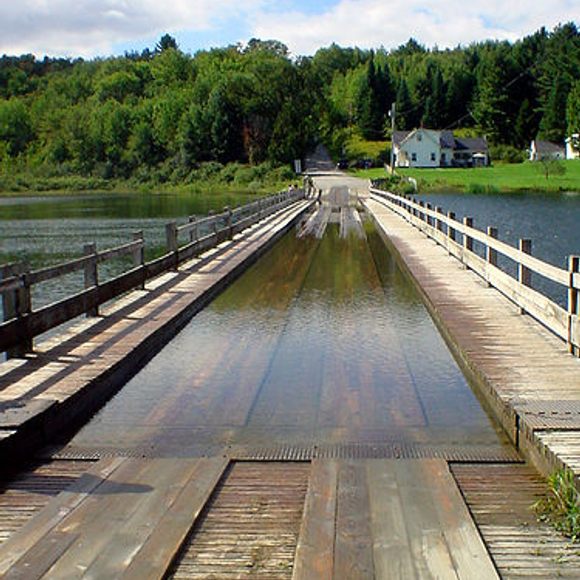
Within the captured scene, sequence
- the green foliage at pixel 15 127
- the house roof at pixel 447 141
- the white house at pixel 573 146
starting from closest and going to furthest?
the white house at pixel 573 146 < the house roof at pixel 447 141 < the green foliage at pixel 15 127

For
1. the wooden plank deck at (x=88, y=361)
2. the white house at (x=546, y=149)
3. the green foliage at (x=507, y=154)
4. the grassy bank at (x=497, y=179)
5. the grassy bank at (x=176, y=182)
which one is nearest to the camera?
the wooden plank deck at (x=88, y=361)

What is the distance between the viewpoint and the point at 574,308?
7996 millimetres

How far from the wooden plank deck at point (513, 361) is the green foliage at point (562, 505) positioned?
11 cm

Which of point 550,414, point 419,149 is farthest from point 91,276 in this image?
point 419,149

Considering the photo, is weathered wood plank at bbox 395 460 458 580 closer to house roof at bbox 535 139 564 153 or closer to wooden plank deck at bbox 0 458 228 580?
wooden plank deck at bbox 0 458 228 580

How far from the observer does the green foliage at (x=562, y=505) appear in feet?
14.3

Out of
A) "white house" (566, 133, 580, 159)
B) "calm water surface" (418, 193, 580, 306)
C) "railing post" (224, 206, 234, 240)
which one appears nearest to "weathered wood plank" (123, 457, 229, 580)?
"calm water surface" (418, 193, 580, 306)

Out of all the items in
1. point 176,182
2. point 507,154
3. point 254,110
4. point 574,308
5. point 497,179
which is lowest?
point 574,308

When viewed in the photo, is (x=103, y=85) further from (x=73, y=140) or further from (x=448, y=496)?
(x=448, y=496)

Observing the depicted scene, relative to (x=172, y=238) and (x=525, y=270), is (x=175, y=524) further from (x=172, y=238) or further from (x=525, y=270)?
(x=172, y=238)

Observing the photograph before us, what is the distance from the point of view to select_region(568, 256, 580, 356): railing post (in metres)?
7.64

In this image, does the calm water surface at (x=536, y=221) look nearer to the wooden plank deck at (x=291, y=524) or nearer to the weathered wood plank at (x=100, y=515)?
the wooden plank deck at (x=291, y=524)

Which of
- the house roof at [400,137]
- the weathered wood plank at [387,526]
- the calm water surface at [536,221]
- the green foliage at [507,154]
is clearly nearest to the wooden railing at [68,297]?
the weathered wood plank at [387,526]

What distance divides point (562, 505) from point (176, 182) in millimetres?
100208
